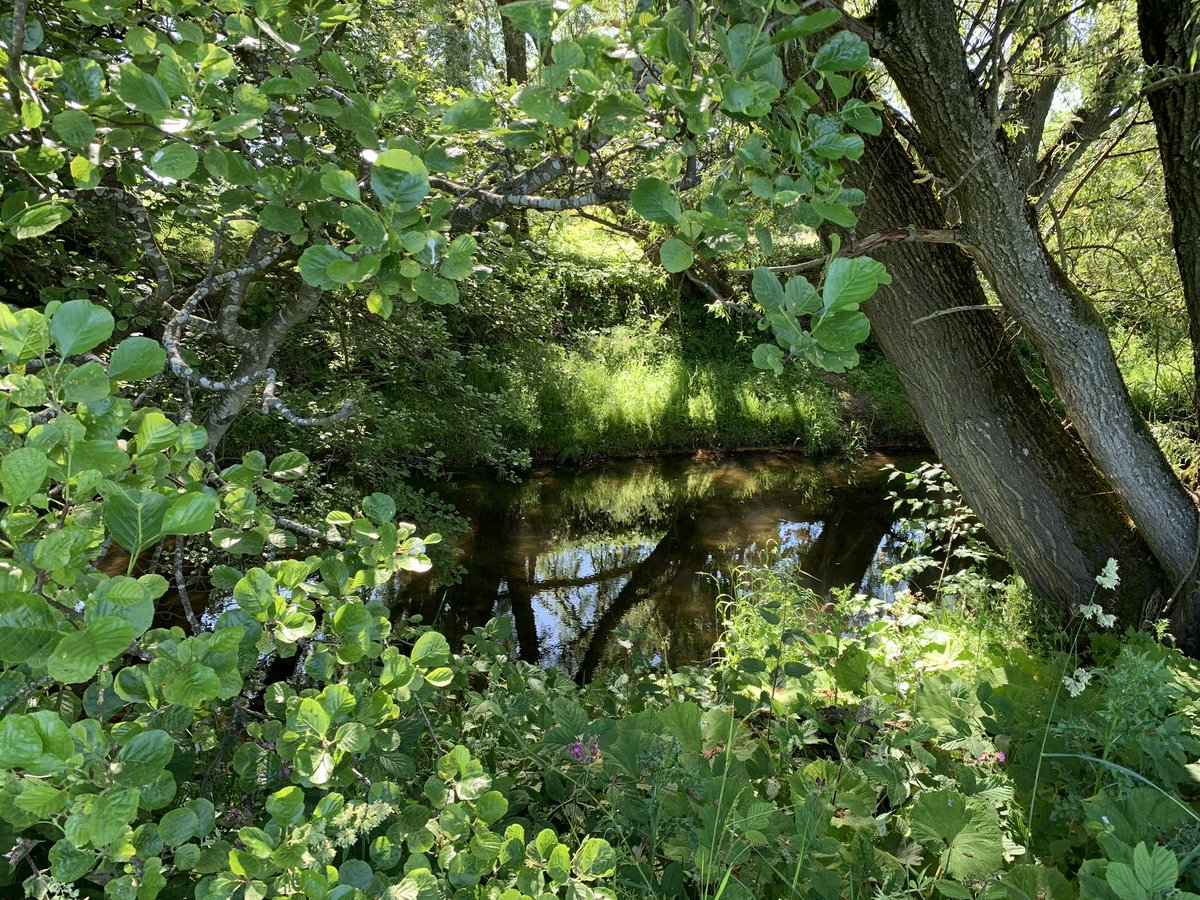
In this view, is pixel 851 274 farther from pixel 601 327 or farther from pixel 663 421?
pixel 601 327

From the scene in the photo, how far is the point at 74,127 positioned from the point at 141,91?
21 cm

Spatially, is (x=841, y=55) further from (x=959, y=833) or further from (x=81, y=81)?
(x=959, y=833)

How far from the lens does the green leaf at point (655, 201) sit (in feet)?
2.90

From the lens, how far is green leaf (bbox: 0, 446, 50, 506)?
712 millimetres

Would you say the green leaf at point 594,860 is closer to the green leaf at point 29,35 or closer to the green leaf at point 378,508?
the green leaf at point 378,508

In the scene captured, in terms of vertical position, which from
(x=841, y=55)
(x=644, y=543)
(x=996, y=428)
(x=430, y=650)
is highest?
(x=841, y=55)

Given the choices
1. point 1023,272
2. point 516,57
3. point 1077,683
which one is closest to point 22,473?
point 1077,683

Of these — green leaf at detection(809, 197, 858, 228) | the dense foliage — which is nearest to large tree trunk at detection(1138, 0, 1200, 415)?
the dense foliage

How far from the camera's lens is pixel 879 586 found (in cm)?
569

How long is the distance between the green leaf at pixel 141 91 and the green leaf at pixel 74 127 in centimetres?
16

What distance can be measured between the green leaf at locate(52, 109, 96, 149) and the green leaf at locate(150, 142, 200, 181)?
151mm

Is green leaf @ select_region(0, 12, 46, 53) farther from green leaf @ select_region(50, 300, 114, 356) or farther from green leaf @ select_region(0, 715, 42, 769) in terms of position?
green leaf @ select_region(0, 715, 42, 769)

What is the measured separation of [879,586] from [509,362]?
3347 mm

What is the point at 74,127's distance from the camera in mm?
1018
